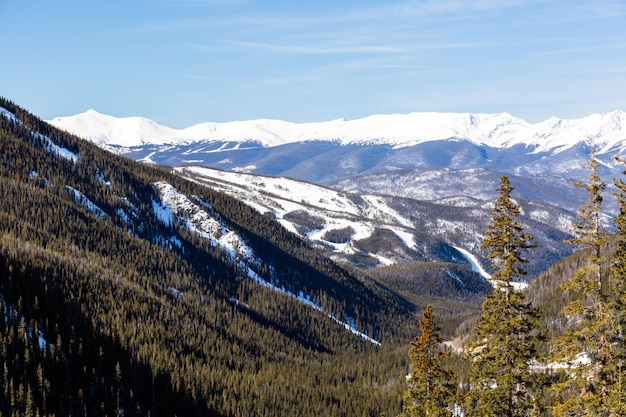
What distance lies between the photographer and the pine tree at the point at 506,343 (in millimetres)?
38344

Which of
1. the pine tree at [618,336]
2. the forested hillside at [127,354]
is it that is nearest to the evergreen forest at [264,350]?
the pine tree at [618,336]

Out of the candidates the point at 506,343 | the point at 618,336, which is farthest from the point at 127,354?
the point at 618,336

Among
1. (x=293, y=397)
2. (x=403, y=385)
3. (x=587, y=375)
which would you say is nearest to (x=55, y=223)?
(x=293, y=397)

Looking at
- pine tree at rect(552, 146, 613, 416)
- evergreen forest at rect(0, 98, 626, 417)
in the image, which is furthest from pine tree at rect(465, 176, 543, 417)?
pine tree at rect(552, 146, 613, 416)

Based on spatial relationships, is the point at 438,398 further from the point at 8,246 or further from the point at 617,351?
the point at 8,246

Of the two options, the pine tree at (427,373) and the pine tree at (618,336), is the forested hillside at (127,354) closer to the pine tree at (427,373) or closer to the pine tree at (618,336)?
the pine tree at (427,373)

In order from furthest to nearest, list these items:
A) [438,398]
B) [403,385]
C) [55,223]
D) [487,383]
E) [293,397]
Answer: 1. [55,223]
2. [403,385]
3. [293,397]
4. [438,398]
5. [487,383]

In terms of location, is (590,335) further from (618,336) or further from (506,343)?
(506,343)

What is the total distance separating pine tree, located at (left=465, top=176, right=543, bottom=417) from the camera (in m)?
38.3

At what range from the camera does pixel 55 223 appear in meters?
199

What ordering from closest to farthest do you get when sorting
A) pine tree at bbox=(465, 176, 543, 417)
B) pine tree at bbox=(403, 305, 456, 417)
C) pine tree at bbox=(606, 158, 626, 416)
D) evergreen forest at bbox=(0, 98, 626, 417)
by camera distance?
pine tree at bbox=(606, 158, 626, 416) → evergreen forest at bbox=(0, 98, 626, 417) → pine tree at bbox=(465, 176, 543, 417) → pine tree at bbox=(403, 305, 456, 417)

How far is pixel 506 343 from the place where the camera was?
127 feet

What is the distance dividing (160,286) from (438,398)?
16142cm

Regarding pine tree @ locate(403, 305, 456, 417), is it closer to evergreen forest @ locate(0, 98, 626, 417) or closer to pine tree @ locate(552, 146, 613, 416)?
evergreen forest @ locate(0, 98, 626, 417)
